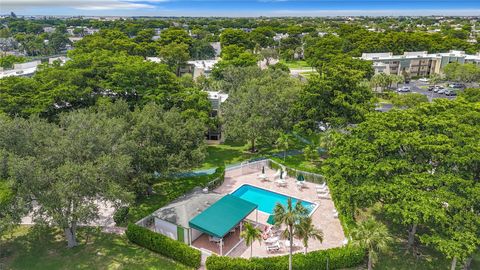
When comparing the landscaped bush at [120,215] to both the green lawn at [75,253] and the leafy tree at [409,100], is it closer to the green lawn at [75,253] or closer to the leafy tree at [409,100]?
the green lawn at [75,253]

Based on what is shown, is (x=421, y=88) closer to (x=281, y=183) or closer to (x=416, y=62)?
(x=416, y=62)

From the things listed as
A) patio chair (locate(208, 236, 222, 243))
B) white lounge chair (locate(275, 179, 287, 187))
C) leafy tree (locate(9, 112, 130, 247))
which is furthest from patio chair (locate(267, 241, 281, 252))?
white lounge chair (locate(275, 179, 287, 187))

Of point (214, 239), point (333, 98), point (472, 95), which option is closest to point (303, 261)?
point (214, 239)

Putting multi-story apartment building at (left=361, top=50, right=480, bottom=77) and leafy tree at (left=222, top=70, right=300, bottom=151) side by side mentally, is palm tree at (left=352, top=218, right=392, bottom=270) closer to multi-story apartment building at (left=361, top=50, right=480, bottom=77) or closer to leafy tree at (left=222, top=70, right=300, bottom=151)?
leafy tree at (left=222, top=70, right=300, bottom=151)

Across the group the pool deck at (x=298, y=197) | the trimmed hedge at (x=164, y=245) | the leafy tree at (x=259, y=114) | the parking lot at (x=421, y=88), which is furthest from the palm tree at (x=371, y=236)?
the parking lot at (x=421, y=88)

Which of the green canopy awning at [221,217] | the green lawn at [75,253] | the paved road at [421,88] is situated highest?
the paved road at [421,88]

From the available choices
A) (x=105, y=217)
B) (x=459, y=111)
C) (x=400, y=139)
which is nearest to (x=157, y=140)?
(x=105, y=217)
